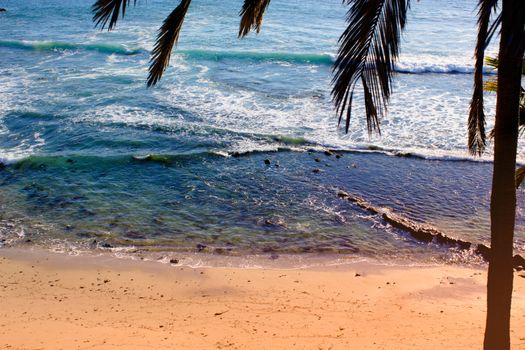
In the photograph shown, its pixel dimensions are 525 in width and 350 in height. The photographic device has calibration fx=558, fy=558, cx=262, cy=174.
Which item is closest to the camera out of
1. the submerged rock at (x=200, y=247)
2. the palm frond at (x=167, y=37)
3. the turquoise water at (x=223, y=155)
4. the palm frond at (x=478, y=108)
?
the palm frond at (x=167, y=37)

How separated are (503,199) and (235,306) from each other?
4.96 m

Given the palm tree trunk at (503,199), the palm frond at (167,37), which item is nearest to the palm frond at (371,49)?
the palm tree trunk at (503,199)

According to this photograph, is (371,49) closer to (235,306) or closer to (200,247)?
(235,306)

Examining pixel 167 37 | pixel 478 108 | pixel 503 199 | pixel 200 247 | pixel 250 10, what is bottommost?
pixel 200 247

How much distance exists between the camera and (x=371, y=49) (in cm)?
395

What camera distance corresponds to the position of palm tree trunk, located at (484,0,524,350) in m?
3.97

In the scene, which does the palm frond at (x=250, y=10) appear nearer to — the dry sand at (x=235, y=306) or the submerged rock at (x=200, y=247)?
the dry sand at (x=235, y=306)

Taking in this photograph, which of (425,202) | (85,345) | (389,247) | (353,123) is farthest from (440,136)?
(85,345)

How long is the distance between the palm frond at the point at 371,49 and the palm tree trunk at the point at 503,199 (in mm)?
737

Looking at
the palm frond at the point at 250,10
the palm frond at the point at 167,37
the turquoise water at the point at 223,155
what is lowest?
the turquoise water at the point at 223,155

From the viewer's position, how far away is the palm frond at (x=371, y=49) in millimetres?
3889

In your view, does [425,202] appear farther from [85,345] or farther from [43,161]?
[43,161]

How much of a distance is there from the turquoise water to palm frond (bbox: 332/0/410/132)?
664 cm

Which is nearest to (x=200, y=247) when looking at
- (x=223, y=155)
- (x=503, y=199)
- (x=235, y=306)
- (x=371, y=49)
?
(x=235, y=306)
